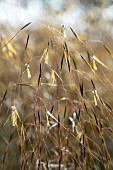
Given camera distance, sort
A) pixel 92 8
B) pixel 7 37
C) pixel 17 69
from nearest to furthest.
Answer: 1. pixel 7 37
2. pixel 17 69
3. pixel 92 8

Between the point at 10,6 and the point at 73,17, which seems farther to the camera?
the point at 73,17

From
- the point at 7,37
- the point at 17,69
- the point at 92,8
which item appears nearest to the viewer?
the point at 7,37

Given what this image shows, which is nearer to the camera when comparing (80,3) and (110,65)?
(80,3)

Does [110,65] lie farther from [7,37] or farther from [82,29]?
[7,37]

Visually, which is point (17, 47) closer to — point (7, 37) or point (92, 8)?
point (7, 37)

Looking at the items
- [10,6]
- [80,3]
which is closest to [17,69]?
[10,6]

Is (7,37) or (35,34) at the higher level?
(35,34)

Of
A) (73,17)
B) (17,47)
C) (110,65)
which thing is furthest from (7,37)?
(110,65)

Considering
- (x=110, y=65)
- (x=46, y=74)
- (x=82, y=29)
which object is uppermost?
(x=82, y=29)

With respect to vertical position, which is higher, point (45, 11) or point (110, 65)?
point (45, 11)
